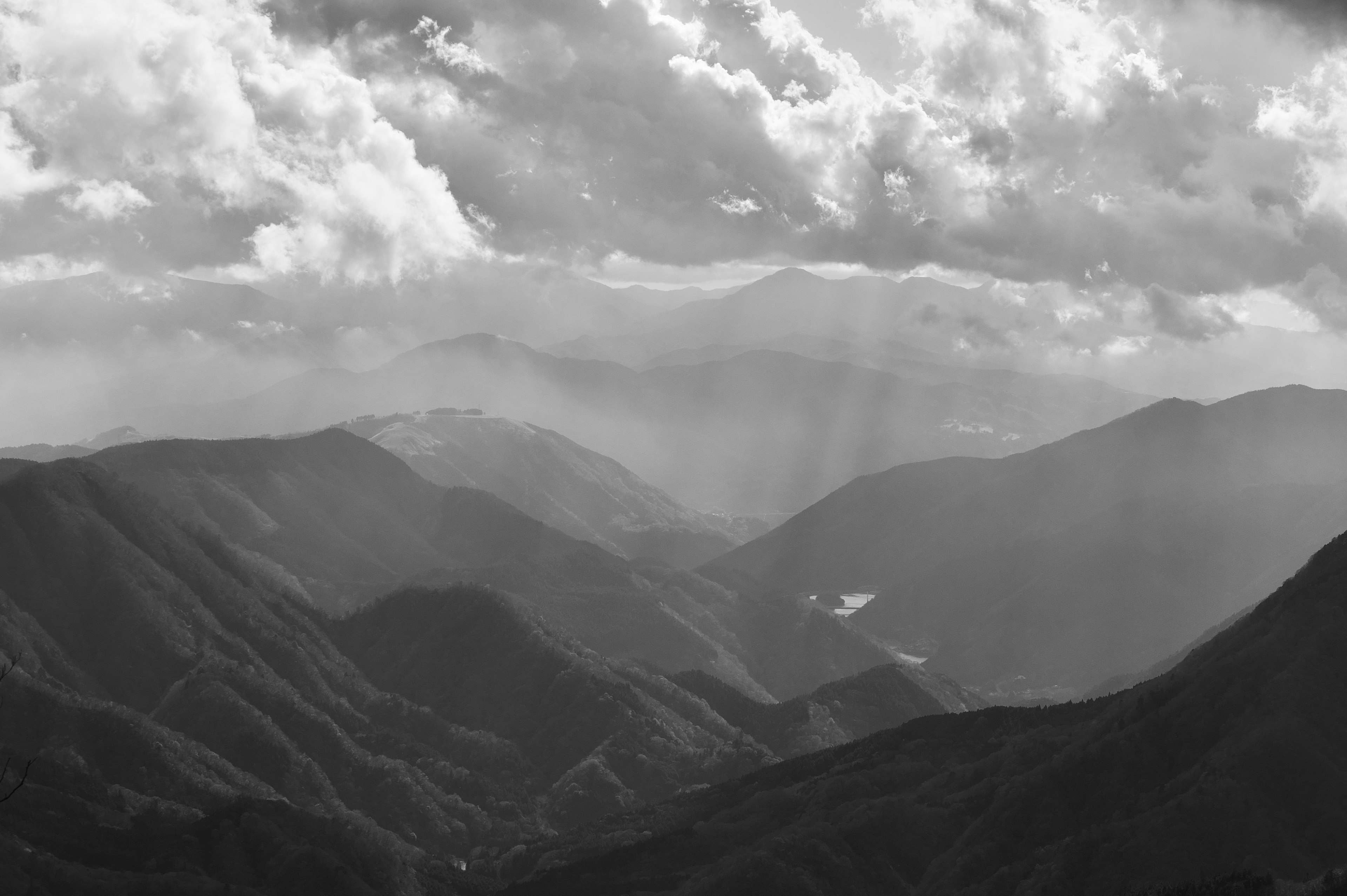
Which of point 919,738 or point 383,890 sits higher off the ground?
point 919,738

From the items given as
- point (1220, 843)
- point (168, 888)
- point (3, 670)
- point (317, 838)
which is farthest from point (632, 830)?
point (3, 670)

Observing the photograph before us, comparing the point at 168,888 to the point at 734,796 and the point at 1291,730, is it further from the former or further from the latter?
the point at 1291,730

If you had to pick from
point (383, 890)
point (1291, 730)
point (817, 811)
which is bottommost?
point (383, 890)

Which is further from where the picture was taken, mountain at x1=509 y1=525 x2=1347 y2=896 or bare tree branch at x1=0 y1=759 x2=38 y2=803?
mountain at x1=509 y1=525 x2=1347 y2=896

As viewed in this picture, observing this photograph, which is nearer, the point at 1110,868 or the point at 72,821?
the point at 1110,868

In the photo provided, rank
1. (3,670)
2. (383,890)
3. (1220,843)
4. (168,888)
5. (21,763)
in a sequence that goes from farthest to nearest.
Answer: (21,763)
(383,890)
(168,888)
(1220,843)
(3,670)

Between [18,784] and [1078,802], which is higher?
[18,784]

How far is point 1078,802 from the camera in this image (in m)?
151

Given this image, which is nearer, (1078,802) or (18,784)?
A: (18,784)

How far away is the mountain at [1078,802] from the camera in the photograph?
444 ft

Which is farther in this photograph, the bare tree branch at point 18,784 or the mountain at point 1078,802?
the mountain at point 1078,802

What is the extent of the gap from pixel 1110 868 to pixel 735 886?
123 feet

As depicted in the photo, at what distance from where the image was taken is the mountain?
13525 centimetres

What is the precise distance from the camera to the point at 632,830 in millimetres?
187125
